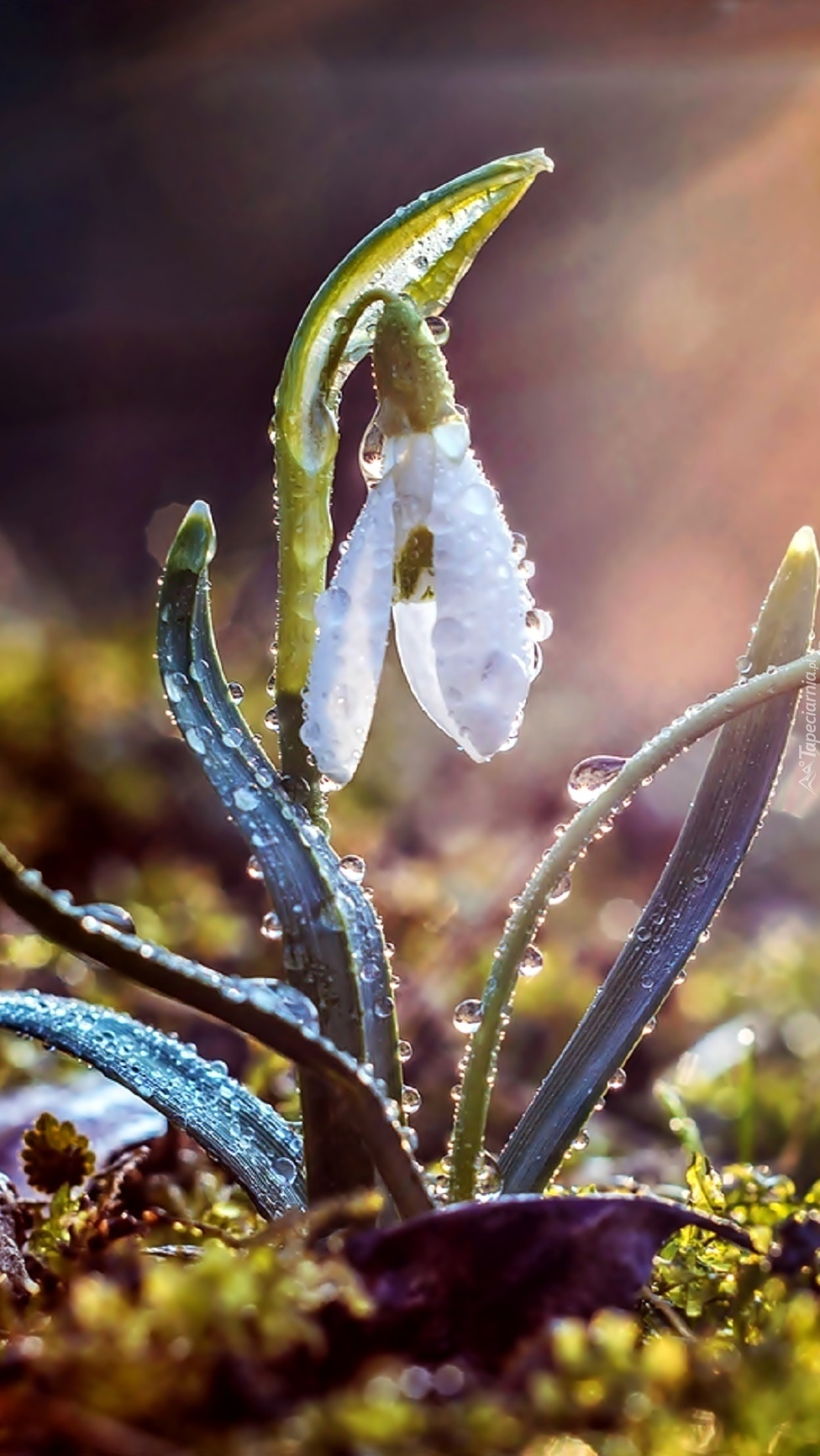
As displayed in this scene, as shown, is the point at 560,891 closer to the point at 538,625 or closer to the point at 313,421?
the point at 538,625

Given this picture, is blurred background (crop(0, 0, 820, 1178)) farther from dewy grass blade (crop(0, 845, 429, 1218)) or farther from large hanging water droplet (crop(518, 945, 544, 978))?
dewy grass blade (crop(0, 845, 429, 1218))

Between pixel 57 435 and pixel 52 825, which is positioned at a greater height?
pixel 57 435

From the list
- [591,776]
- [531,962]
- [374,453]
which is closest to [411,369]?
[374,453]

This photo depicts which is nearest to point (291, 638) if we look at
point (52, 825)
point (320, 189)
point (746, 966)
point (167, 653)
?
point (167, 653)

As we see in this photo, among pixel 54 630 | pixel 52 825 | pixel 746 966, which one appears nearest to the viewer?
pixel 746 966

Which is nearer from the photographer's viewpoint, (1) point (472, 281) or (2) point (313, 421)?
(2) point (313, 421)

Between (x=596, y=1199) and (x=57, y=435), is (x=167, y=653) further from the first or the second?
(x=57, y=435)
